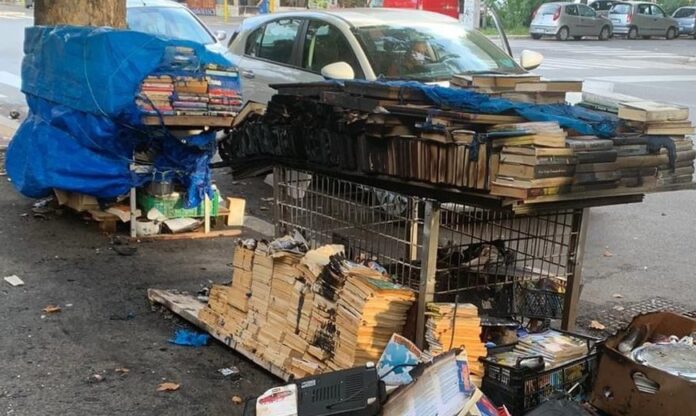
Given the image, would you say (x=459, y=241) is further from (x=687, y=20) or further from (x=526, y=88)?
(x=687, y=20)

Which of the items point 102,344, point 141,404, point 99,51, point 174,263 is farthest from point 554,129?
point 99,51

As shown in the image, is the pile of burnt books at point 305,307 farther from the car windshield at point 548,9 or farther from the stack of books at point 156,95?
the car windshield at point 548,9

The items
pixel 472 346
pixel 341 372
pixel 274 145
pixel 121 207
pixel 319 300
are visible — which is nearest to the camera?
pixel 341 372

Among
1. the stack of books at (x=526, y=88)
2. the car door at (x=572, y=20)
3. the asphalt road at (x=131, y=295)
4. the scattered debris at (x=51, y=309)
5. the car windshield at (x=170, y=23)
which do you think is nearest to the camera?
the asphalt road at (x=131, y=295)

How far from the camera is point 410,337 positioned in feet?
12.5

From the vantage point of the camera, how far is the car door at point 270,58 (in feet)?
26.3

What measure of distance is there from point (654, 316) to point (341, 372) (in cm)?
159

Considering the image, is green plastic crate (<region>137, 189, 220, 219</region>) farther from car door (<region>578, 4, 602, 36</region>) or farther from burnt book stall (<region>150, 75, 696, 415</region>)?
car door (<region>578, 4, 602, 36</region>)

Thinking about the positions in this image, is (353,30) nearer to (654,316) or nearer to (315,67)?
(315,67)

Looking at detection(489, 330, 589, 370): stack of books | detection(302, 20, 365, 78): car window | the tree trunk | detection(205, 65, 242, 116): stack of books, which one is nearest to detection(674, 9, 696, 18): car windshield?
detection(302, 20, 365, 78): car window

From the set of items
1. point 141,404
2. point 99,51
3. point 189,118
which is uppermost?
point 99,51

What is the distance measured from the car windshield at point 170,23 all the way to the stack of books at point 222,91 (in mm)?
4528

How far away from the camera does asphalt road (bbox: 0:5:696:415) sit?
3898mm

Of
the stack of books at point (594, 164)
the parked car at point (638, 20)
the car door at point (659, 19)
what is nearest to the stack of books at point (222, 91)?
the stack of books at point (594, 164)
